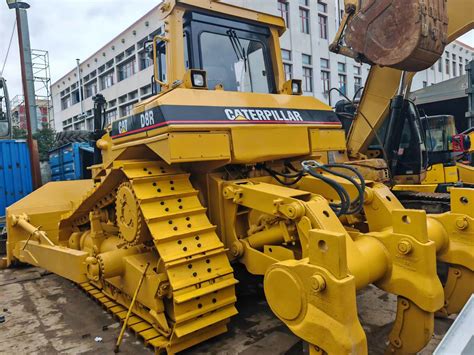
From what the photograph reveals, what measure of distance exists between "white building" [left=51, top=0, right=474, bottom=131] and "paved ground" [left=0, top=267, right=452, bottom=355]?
49.7ft

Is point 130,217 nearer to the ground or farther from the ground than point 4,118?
nearer to the ground

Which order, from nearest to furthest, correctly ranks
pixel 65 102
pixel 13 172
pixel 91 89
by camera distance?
1. pixel 13 172
2. pixel 91 89
3. pixel 65 102

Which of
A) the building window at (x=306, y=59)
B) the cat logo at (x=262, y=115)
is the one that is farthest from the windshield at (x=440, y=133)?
the building window at (x=306, y=59)

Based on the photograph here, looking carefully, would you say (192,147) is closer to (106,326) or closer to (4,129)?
(106,326)

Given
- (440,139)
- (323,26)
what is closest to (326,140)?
(440,139)

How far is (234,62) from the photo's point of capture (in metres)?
4.43

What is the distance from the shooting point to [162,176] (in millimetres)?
3510

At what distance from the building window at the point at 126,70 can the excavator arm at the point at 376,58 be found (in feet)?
93.2

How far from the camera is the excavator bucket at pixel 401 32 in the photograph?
3633mm

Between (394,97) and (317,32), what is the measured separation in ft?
71.9

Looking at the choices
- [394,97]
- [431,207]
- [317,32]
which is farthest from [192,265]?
[317,32]

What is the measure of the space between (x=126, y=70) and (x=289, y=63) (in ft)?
48.8

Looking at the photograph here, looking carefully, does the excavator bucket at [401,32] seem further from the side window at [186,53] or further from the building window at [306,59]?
the building window at [306,59]

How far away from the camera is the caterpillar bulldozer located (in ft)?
8.05
